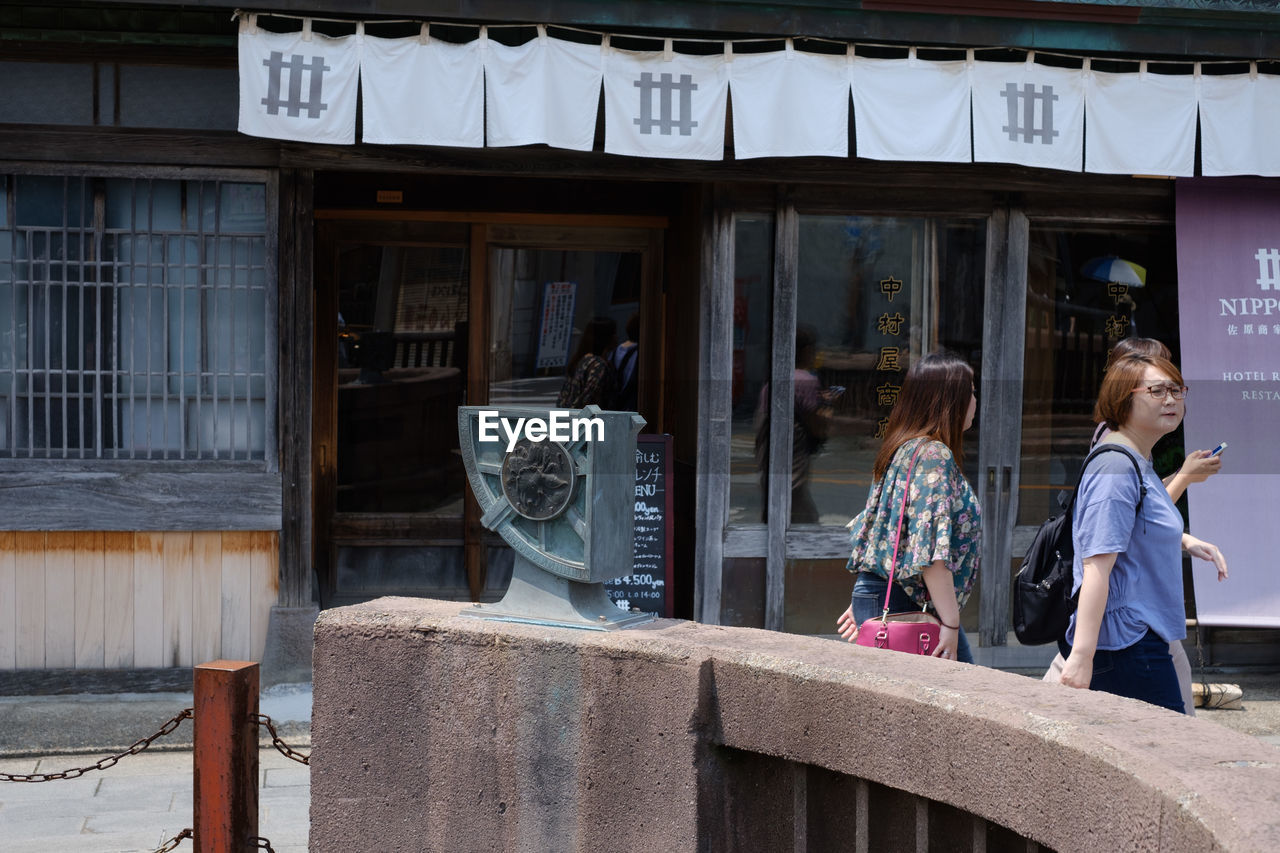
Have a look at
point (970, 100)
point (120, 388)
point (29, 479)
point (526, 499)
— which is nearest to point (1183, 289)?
point (970, 100)

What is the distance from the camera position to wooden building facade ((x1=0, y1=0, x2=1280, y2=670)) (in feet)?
24.1

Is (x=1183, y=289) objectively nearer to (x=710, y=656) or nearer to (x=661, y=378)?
(x=661, y=378)

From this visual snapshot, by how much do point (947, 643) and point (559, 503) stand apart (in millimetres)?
1484

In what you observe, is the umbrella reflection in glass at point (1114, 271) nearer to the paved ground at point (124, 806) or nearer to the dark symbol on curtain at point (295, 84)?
the dark symbol on curtain at point (295, 84)

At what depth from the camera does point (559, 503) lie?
12.9 feet

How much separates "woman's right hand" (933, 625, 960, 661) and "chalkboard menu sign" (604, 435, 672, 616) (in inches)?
144

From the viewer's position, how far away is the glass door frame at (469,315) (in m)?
9.46

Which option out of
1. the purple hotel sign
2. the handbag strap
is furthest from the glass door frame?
the handbag strap

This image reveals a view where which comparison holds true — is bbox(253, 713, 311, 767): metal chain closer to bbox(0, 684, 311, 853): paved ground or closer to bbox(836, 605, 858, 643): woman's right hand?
bbox(0, 684, 311, 853): paved ground

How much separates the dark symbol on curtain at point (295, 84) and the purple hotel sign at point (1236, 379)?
5.12 metres

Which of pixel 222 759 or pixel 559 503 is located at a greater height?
pixel 559 503

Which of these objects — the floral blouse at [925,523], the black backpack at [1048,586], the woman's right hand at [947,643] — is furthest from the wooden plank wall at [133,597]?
the black backpack at [1048,586]

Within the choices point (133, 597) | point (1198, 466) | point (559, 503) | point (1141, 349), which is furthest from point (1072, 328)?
point (133, 597)

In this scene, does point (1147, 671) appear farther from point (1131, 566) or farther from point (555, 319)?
point (555, 319)
